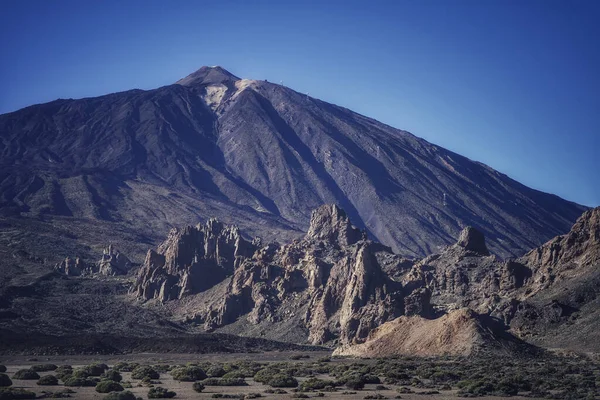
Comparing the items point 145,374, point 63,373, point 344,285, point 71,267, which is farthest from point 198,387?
point 71,267

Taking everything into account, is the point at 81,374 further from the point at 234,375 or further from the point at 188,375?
the point at 234,375

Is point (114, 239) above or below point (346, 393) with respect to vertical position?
above

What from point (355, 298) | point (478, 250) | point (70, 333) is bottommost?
point (70, 333)

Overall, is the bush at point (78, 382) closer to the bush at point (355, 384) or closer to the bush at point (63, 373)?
the bush at point (63, 373)

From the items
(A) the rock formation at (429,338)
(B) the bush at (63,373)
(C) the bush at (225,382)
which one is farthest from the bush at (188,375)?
(A) the rock formation at (429,338)

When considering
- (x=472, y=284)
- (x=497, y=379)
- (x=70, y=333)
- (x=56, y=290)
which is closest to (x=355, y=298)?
(x=472, y=284)

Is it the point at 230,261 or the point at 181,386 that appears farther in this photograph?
the point at 230,261

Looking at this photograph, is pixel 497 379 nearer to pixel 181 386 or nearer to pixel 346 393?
pixel 346 393
